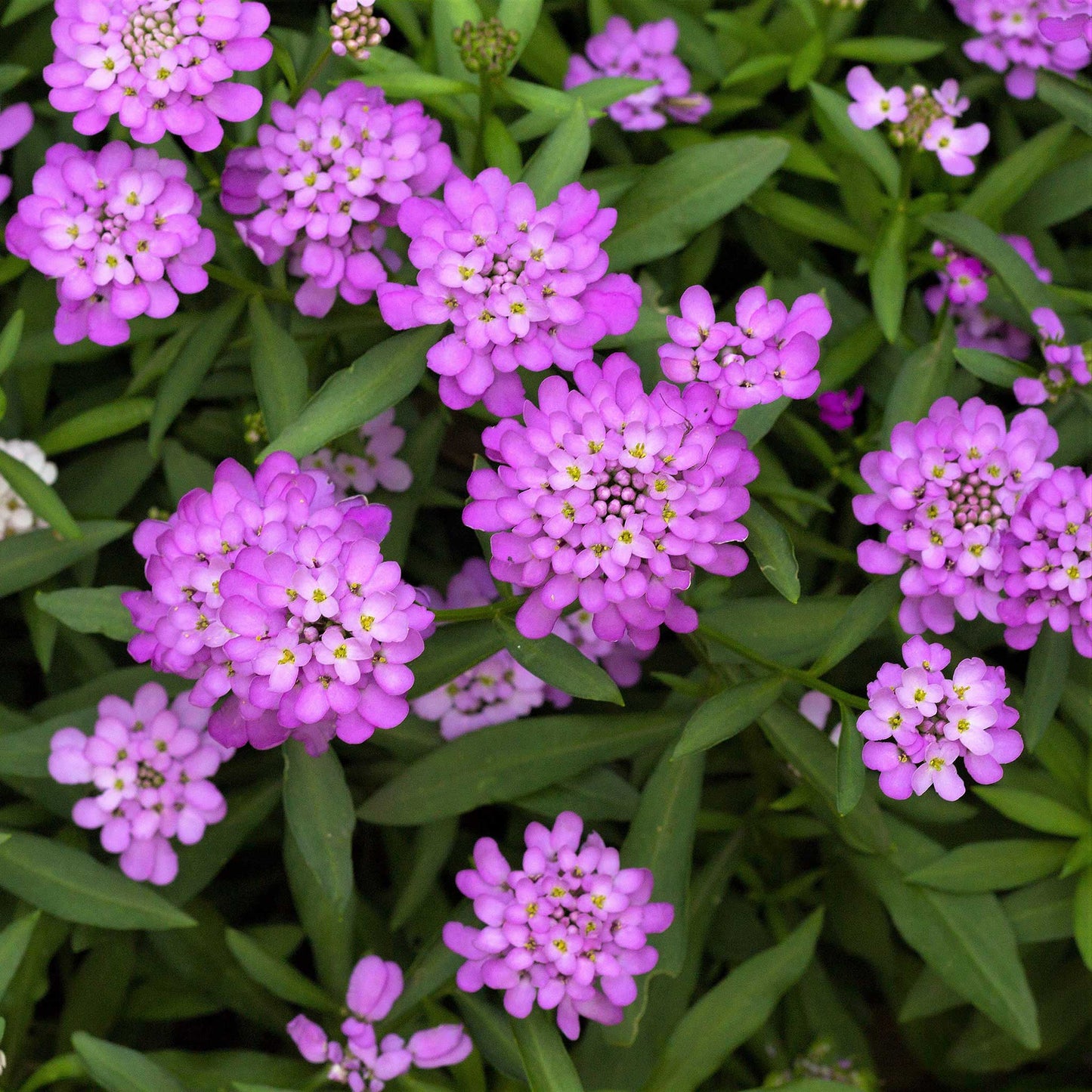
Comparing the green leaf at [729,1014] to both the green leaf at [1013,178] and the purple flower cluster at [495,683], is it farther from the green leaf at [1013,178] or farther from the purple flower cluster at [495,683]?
the green leaf at [1013,178]

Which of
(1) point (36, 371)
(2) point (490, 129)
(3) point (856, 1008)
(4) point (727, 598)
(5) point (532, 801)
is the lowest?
(3) point (856, 1008)

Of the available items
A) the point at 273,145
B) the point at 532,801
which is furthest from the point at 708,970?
the point at 273,145

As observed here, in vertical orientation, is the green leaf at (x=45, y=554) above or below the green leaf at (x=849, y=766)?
below

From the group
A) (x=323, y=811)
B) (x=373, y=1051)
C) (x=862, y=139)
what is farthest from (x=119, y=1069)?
(x=862, y=139)

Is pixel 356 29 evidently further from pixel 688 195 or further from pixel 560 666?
pixel 560 666

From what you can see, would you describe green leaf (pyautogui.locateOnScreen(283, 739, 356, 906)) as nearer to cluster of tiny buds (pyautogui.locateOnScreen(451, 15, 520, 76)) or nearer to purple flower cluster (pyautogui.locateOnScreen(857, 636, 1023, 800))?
purple flower cluster (pyautogui.locateOnScreen(857, 636, 1023, 800))

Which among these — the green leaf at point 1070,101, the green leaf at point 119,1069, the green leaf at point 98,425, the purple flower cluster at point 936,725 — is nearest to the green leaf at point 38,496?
the green leaf at point 98,425

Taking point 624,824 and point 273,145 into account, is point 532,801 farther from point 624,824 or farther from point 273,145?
point 273,145
